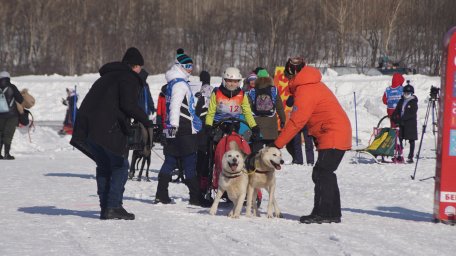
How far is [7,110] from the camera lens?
1867cm

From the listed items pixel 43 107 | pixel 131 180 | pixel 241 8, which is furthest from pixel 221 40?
pixel 131 180

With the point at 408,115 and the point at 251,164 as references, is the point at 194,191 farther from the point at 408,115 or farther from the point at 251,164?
the point at 408,115

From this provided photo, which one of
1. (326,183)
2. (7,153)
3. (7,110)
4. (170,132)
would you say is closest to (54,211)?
(170,132)

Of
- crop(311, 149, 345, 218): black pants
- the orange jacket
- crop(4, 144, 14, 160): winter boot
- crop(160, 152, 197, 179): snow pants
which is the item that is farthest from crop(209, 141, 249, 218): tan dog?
crop(4, 144, 14, 160): winter boot

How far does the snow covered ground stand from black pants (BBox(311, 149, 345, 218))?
201mm

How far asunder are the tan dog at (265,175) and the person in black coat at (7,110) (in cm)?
1007

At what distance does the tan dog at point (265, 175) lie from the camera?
9180mm

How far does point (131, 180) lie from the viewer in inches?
558

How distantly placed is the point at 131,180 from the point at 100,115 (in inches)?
216

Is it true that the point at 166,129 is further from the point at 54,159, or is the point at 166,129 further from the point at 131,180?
the point at 54,159

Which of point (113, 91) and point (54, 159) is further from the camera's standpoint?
point (54, 159)

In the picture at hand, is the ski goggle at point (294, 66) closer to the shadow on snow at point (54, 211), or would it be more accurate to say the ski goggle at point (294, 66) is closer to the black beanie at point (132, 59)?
the black beanie at point (132, 59)

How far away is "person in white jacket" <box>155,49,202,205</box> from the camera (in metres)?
10.4

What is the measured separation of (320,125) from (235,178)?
991mm
